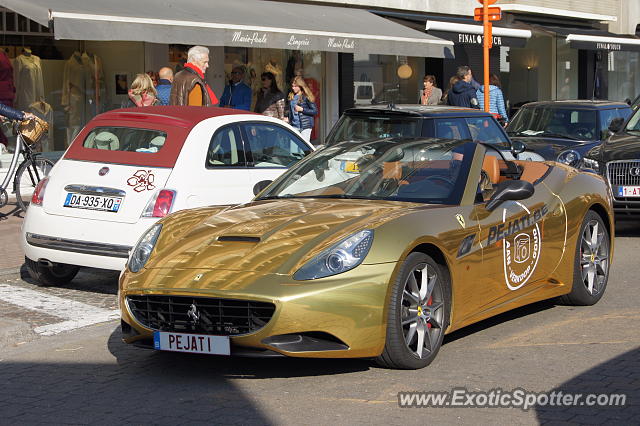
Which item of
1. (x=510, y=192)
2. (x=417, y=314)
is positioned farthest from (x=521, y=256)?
(x=417, y=314)

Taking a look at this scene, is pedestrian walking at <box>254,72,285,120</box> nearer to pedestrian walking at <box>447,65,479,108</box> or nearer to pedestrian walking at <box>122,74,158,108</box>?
pedestrian walking at <box>447,65,479,108</box>

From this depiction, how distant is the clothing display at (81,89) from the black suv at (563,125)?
739cm

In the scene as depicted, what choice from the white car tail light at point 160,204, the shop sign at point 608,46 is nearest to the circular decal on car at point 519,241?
the white car tail light at point 160,204

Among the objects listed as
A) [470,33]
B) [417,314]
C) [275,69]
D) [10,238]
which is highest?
[470,33]

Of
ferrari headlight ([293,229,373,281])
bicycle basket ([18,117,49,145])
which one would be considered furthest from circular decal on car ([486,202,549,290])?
bicycle basket ([18,117,49,145])

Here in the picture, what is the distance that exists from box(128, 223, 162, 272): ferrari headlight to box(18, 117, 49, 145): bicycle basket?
7413 mm

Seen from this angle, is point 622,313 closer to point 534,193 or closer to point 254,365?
point 534,193

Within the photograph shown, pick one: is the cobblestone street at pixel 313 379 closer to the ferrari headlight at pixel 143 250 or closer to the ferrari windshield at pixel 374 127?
the ferrari headlight at pixel 143 250

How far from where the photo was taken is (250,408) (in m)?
5.71

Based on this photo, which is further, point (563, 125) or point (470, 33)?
point (470, 33)

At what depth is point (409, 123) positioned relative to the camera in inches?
Result: 465

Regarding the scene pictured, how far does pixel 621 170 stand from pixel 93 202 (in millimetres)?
6259

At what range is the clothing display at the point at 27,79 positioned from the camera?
60.6 feet

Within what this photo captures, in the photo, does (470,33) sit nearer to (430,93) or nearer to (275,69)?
(275,69)
